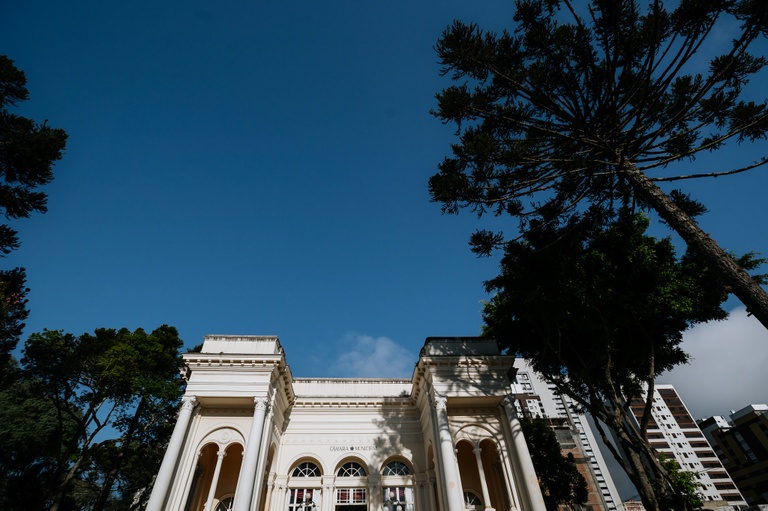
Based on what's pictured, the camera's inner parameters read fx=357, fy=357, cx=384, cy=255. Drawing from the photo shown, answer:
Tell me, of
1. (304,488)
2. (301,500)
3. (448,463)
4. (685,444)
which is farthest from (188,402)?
(685,444)

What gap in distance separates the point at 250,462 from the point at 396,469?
7062 mm

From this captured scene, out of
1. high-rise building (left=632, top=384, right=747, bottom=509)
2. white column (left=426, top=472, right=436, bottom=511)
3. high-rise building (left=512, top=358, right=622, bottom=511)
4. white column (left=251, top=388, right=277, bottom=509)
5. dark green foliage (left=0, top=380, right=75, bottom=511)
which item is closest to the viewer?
white column (left=251, top=388, right=277, bottom=509)

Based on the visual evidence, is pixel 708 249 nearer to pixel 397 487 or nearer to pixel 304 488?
pixel 397 487

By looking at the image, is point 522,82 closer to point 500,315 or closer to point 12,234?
point 500,315

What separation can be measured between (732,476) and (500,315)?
80.9m

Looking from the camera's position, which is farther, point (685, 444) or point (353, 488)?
point (685, 444)

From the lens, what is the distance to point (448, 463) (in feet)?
42.8

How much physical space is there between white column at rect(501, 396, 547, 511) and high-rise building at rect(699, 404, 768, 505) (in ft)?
222

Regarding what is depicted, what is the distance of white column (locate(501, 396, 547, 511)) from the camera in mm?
12609

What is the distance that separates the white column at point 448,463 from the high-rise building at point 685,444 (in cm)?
7221

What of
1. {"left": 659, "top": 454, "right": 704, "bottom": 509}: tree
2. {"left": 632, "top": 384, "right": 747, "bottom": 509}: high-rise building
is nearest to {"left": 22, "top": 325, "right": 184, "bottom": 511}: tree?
{"left": 659, "top": 454, "right": 704, "bottom": 509}: tree

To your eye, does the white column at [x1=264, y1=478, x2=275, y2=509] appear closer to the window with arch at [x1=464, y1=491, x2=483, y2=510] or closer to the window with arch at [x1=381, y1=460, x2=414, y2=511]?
the window with arch at [x1=381, y1=460, x2=414, y2=511]

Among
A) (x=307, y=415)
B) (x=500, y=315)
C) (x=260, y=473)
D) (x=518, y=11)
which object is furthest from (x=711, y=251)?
(x=307, y=415)

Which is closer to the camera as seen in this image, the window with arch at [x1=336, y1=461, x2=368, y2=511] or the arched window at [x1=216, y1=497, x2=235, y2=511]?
the arched window at [x1=216, y1=497, x2=235, y2=511]
